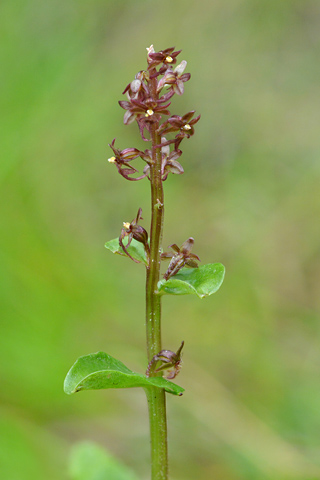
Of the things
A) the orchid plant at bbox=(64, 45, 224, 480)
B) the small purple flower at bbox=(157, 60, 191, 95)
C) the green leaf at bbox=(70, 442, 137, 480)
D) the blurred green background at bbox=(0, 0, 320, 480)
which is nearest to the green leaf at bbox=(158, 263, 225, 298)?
the orchid plant at bbox=(64, 45, 224, 480)

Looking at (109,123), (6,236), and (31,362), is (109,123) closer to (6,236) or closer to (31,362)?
(6,236)

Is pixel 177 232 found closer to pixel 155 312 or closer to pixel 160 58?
pixel 155 312

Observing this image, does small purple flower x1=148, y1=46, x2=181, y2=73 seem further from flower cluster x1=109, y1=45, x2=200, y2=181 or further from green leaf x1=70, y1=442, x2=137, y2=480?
green leaf x1=70, y1=442, x2=137, y2=480

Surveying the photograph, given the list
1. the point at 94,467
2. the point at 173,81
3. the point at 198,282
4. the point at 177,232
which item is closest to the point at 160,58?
the point at 173,81

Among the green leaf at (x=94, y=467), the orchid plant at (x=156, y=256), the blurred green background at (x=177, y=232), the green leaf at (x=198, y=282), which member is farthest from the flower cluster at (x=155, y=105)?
the blurred green background at (x=177, y=232)

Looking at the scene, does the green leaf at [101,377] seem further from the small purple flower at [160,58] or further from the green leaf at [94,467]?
the green leaf at [94,467]

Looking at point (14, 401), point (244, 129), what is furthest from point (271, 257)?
point (14, 401)

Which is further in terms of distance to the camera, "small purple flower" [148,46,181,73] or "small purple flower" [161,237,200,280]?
"small purple flower" [161,237,200,280]
